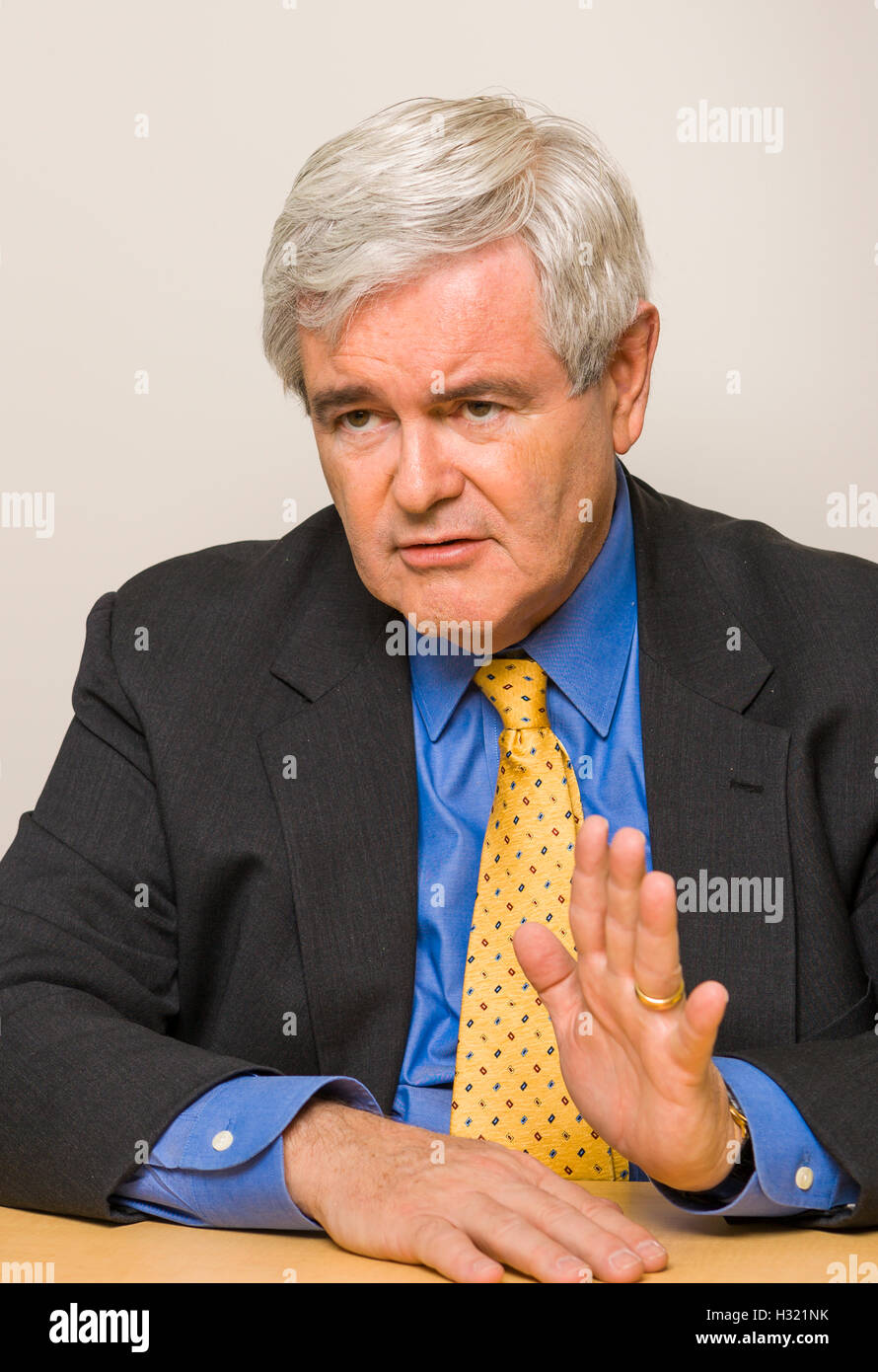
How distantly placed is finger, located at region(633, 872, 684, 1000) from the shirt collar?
0.64 metres

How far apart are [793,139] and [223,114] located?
103 cm

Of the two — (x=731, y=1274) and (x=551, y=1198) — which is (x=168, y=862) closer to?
(x=551, y=1198)

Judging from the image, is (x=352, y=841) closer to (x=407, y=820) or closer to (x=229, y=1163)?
(x=407, y=820)

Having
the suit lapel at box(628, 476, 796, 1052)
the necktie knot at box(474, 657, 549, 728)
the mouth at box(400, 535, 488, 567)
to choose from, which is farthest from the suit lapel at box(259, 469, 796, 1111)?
the mouth at box(400, 535, 488, 567)

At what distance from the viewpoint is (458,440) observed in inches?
72.3

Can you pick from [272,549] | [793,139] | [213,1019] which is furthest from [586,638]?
[793,139]

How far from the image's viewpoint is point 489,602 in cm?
187

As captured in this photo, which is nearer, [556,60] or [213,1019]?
Answer: [213,1019]

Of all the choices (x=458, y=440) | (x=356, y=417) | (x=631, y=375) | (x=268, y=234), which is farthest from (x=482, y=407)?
(x=268, y=234)

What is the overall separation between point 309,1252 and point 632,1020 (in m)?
0.38

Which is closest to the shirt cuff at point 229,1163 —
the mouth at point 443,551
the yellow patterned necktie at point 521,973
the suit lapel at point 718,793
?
the yellow patterned necktie at point 521,973

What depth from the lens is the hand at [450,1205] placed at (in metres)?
1.34

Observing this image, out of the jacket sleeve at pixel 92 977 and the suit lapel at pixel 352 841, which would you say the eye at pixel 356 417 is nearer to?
the suit lapel at pixel 352 841
